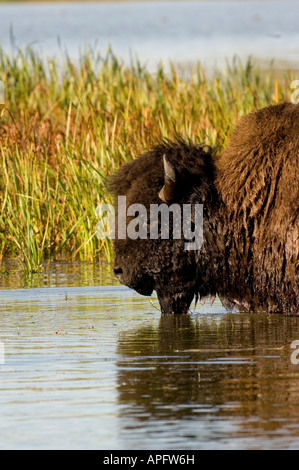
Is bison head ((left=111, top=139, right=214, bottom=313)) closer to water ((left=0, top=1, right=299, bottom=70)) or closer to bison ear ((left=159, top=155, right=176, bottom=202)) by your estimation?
bison ear ((left=159, top=155, right=176, bottom=202))

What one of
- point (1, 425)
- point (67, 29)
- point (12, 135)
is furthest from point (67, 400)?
point (67, 29)

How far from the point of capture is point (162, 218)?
26.0ft

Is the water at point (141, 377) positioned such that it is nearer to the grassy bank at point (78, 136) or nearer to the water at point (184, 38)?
the grassy bank at point (78, 136)

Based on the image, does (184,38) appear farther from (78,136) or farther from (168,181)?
(168,181)

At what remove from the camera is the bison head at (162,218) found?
311 inches

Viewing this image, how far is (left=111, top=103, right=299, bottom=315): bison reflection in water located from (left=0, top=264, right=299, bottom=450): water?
0.88ft

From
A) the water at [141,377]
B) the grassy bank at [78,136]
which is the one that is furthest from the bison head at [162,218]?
the grassy bank at [78,136]

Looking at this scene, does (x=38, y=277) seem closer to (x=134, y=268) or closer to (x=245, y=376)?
(x=134, y=268)

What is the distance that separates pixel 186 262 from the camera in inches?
314

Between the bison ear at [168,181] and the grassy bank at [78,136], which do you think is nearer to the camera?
the bison ear at [168,181]

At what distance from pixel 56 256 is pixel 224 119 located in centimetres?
303

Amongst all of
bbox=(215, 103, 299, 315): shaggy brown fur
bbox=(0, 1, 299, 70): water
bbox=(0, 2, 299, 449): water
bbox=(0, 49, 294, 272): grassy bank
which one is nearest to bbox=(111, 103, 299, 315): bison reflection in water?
bbox=(215, 103, 299, 315): shaggy brown fur

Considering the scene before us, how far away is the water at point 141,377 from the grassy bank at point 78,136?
227cm

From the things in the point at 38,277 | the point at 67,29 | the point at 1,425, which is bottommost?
the point at 1,425
